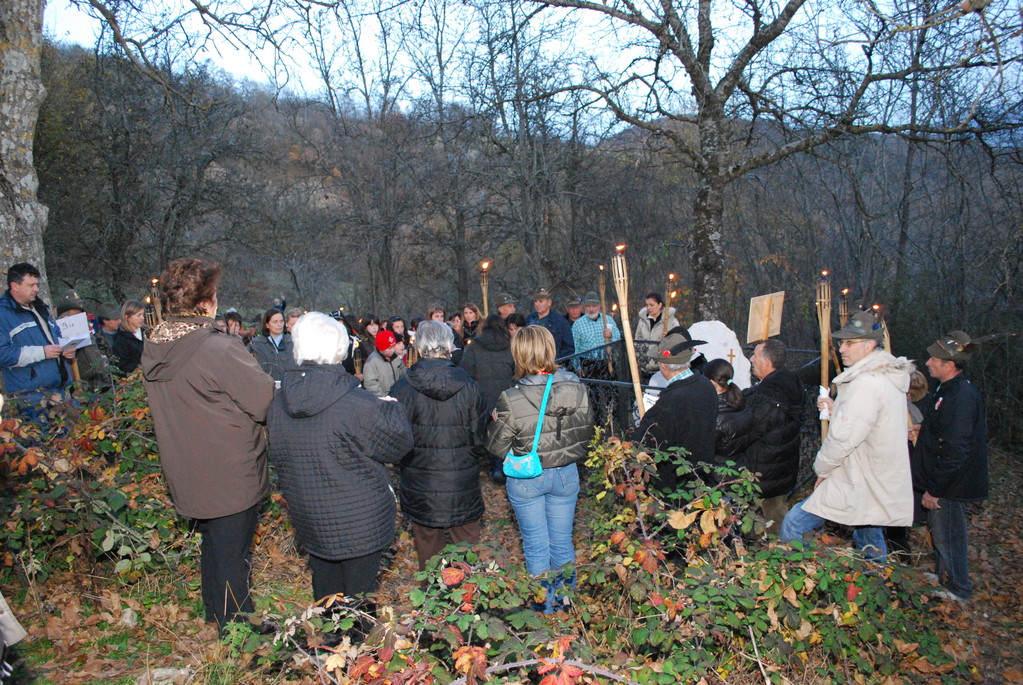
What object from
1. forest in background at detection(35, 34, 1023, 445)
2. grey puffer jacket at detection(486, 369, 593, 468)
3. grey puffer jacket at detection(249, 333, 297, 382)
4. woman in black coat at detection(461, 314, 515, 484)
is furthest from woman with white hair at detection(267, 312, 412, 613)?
forest in background at detection(35, 34, 1023, 445)

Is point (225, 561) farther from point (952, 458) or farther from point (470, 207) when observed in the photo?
point (470, 207)

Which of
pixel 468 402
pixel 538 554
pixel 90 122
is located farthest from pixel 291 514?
pixel 90 122

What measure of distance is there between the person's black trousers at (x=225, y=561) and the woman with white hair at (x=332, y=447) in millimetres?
290

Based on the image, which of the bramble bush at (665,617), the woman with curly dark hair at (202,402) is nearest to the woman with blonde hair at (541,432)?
the bramble bush at (665,617)

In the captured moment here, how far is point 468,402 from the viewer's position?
3973 millimetres

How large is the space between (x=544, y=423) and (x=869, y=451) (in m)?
2.12

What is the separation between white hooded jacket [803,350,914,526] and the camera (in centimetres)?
408

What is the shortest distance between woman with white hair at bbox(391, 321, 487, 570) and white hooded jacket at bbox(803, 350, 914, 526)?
224cm

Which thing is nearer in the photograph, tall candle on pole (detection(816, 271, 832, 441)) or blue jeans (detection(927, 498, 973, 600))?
blue jeans (detection(927, 498, 973, 600))

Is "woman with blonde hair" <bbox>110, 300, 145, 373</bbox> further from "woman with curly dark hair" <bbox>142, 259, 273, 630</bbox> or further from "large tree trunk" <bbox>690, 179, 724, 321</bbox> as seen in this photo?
"large tree trunk" <bbox>690, 179, 724, 321</bbox>

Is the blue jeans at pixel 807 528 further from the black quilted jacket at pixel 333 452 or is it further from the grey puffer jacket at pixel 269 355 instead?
the grey puffer jacket at pixel 269 355

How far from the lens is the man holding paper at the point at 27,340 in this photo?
502 centimetres

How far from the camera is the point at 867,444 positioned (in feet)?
13.8

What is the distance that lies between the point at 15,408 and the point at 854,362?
540cm
